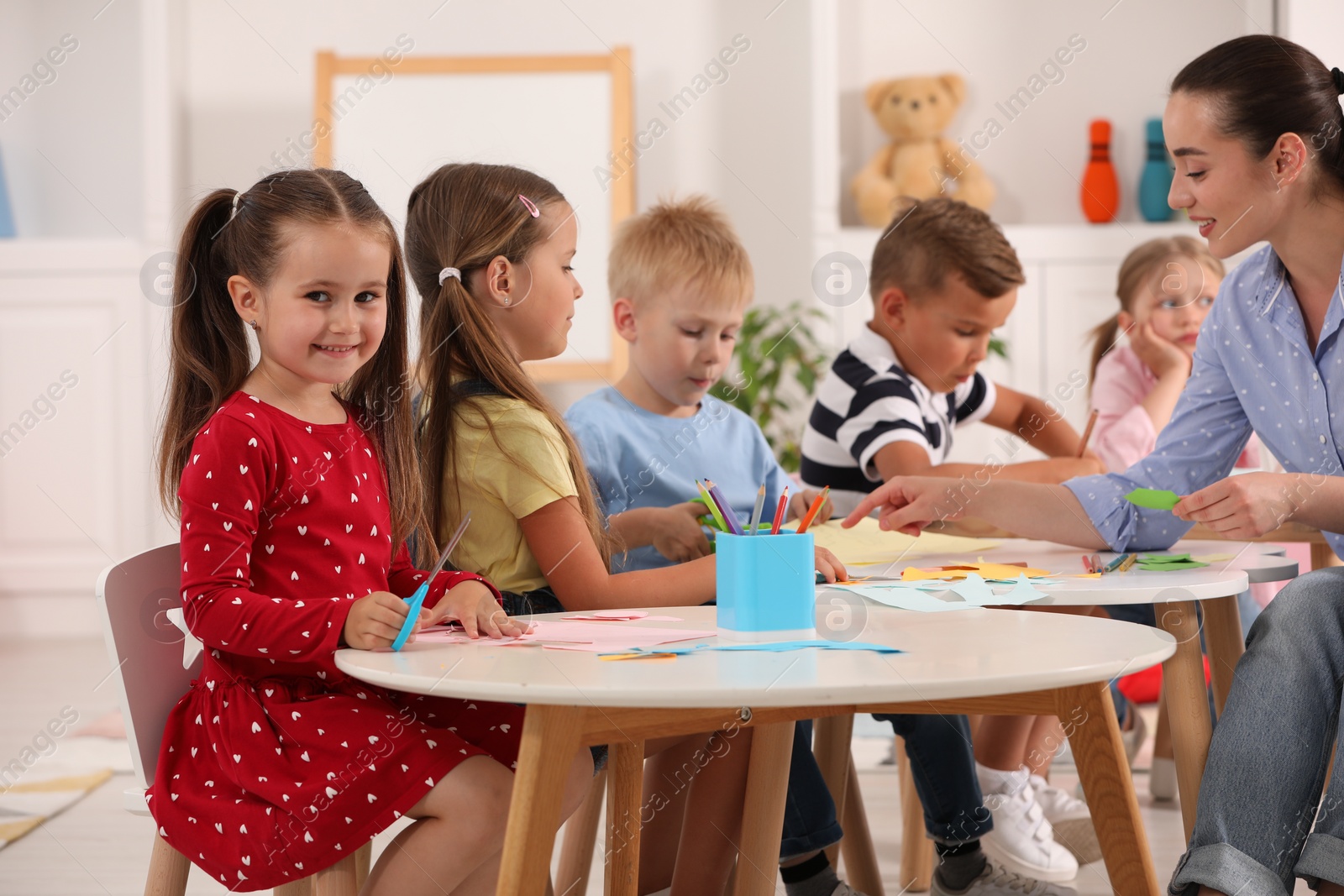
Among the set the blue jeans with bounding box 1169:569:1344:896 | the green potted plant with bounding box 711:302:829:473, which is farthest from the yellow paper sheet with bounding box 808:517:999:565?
the green potted plant with bounding box 711:302:829:473

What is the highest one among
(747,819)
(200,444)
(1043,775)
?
(200,444)

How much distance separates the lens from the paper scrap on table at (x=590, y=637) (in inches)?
34.3

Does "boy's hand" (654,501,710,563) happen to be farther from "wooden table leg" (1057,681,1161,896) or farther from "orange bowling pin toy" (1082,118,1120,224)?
"orange bowling pin toy" (1082,118,1120,224)

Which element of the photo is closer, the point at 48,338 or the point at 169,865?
the point at 169,865

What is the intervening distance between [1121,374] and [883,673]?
6.67 ft

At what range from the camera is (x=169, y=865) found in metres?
1.00

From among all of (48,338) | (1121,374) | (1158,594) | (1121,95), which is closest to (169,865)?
(1158,594)

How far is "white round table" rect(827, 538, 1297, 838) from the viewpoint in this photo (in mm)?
1049

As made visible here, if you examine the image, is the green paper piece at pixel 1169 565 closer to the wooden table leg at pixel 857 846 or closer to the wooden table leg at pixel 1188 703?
the wooden table leg at pixel 1188 703

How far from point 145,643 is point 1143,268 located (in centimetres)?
224

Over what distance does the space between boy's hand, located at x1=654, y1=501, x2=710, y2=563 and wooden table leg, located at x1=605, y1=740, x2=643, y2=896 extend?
0.31m

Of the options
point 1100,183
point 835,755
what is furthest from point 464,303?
point 1100,183

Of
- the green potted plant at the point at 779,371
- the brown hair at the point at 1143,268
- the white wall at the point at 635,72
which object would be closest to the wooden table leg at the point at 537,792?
the brown hair at the point at 1143,268

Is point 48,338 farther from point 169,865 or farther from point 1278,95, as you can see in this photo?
point 1278,95
